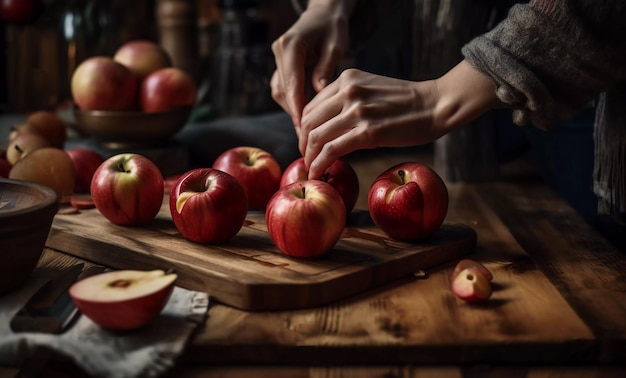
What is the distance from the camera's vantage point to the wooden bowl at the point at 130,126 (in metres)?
1.83

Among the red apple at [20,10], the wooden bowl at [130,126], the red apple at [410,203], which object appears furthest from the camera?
the red apple at [20,10]

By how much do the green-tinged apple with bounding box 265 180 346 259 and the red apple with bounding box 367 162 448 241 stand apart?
0.11 meters

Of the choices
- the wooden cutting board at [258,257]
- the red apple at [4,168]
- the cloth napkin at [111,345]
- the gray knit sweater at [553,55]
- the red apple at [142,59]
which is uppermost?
the gray knit sweater at [553,55]

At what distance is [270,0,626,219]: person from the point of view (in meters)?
1.21

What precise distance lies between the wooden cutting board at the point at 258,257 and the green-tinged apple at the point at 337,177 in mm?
51

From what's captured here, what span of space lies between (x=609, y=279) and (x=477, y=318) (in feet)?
1.01

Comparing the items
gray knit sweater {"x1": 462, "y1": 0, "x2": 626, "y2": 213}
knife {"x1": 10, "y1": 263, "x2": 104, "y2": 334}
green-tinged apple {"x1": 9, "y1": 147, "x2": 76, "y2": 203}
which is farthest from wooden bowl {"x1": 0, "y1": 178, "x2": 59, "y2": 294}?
gray knit sweater {"x1": 462, "y1": 0, "x2": 626, "y2": 213}

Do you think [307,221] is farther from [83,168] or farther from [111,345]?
[83,168]

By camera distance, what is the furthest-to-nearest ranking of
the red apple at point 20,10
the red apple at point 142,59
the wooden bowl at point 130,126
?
the red apple at point 20,10
the red apple at point 142,59
the wooden bowl at point 130,126

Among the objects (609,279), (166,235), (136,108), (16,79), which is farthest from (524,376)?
(16,79)

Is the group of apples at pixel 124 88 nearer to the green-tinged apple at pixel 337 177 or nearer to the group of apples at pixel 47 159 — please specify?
the group of apples at pixel 47 159

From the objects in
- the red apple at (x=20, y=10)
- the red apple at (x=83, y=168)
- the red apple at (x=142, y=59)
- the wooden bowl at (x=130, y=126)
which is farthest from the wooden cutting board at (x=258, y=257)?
the red apple at (x=20, y=10)

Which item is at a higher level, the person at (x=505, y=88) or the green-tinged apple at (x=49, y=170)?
the person at (x=505, y=88)

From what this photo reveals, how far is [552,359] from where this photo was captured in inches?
38.6
